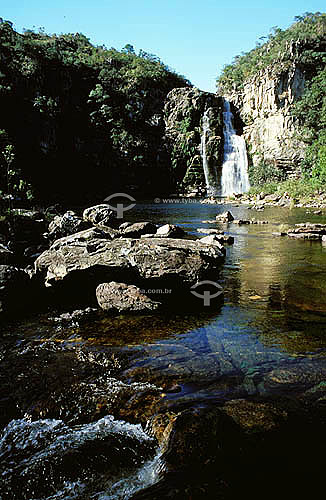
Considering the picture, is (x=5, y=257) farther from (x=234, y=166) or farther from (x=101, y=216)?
(x=234, y=166)

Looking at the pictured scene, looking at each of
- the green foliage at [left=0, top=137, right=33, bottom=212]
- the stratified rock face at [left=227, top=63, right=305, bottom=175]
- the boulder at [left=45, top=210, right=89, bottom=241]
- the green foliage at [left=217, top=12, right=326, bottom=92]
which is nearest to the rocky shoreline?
the boulder at [left=45, top=210, right=89, bottom=241]

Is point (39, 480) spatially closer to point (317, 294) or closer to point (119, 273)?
point (119, 273)

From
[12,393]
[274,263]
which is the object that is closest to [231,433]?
[12,393]

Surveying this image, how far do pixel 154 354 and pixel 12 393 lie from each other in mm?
1829

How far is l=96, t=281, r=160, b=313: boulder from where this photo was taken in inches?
235

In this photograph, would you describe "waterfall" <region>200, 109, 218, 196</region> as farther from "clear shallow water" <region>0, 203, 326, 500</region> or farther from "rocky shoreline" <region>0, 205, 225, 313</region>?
"clear shallow water" <region>0, 203, 326, 500</region>

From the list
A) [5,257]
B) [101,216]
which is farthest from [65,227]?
[5,257]

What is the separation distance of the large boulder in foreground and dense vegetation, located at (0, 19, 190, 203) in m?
34.7

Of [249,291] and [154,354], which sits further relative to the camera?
[249,291]

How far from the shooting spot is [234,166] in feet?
175

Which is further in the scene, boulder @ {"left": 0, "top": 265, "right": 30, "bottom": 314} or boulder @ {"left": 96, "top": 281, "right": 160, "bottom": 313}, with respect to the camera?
boulder @ {"left": 0, "top": 265, "right": 30, "bottom": 314}

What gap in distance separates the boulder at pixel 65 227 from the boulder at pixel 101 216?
262 centimetres

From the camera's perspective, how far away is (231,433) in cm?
262

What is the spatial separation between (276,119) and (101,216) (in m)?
46.6
